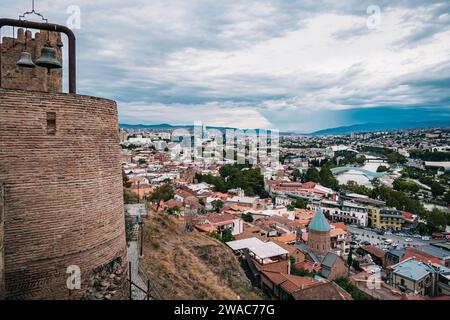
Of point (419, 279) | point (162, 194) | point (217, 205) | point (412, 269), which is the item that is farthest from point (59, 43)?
point (217, 205)

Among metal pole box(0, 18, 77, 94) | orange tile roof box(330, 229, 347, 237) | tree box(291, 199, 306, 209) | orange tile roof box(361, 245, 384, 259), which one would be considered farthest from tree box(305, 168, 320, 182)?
metal pole box(0, 18, 77, 94)

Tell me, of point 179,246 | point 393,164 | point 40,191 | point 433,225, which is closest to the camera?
point 40,191

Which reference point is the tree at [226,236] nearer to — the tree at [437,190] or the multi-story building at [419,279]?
the multi-story building at [419,279]

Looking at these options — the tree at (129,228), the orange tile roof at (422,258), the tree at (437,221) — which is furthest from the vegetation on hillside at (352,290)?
the tree at (437,221)

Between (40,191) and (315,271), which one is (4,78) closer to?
(40,191)

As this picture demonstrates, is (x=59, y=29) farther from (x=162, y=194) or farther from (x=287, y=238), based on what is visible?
(x=162, y=194)

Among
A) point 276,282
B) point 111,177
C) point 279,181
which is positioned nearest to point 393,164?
point 279,181
